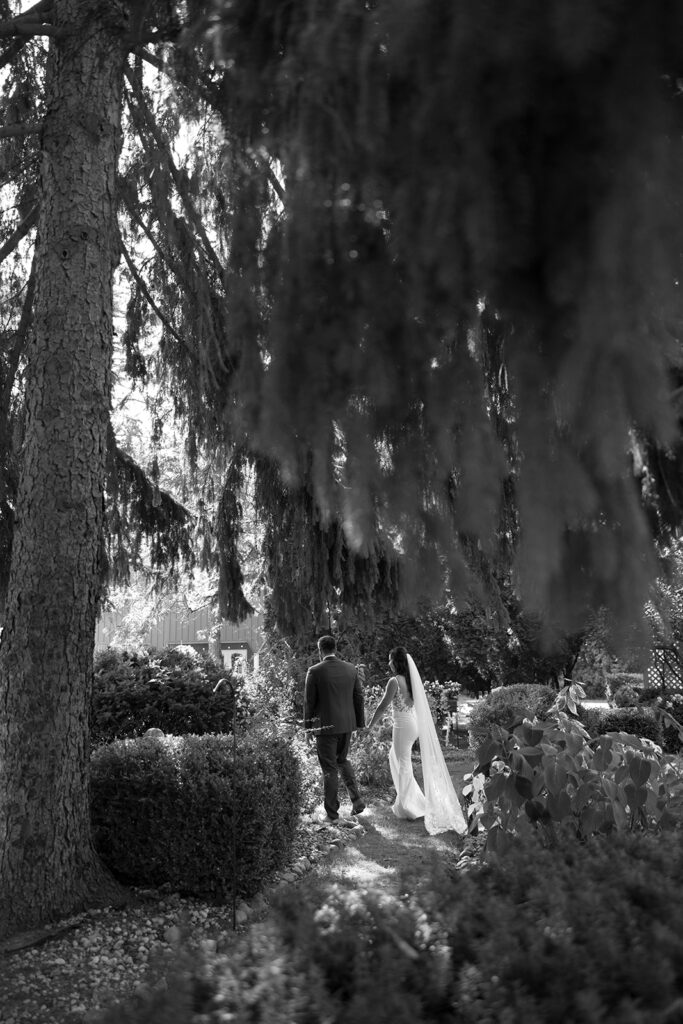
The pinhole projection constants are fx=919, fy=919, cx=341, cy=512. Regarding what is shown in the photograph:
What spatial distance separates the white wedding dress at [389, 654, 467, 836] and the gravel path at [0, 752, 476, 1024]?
4.64ft

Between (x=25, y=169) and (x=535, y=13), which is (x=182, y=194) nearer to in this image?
(x=25, y=169)

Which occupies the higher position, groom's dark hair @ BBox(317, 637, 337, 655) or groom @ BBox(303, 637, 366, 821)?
groom's dark hair @ BBox(317, 637, 337, 655)

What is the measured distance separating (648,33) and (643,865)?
1.94 meters

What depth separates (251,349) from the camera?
2.23 m

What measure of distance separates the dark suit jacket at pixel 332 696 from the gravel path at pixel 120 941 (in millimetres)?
1575

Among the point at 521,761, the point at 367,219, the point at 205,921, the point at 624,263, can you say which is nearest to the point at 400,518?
the point at 367,219

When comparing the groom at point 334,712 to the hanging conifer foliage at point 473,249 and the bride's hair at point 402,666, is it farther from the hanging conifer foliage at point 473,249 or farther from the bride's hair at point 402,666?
the hanging conifer foliage at point 473,249

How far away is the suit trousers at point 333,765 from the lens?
8.39 metres

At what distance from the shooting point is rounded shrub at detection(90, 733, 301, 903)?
582cm

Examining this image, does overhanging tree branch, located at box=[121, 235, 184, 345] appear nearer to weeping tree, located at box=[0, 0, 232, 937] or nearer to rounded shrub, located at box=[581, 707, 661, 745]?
weeping tree, located at box=[0, 0, 232, 937]

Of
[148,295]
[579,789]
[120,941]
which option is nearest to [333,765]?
[120,941]

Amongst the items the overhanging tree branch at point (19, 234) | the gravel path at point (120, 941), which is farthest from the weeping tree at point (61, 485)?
the overhanging tree branch at point (19, 234)

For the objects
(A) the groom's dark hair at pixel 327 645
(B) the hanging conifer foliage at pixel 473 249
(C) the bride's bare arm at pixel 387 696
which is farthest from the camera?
(C) the bride's bare arm at pixel 387 696

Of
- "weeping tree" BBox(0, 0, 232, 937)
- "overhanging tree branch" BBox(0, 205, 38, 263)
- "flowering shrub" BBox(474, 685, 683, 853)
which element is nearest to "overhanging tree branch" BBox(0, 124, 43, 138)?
"weeping tree" BBox(0, 0, 232, 937)
